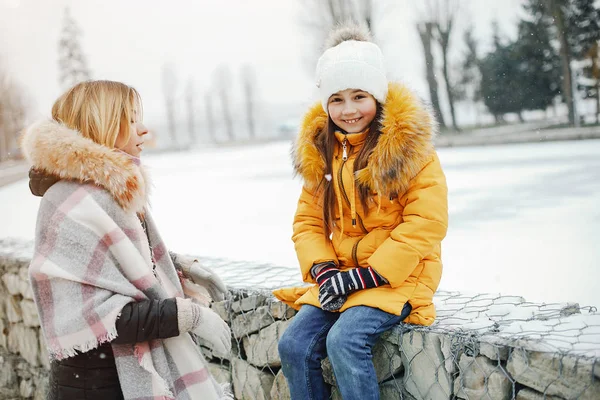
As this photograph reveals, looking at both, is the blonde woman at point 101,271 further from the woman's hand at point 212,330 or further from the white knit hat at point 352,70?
the white knit hat at point 352,70

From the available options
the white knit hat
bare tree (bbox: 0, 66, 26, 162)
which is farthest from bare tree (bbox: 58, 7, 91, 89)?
the white knit hat

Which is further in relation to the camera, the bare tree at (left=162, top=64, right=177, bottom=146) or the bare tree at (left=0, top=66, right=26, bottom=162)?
the bare tree at (left=162, top=64, right=177, bottom=146)

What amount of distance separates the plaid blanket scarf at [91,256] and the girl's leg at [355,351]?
1.63ft

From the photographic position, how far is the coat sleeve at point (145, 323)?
1441 mm

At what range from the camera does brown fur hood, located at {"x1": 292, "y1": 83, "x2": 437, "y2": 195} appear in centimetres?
183

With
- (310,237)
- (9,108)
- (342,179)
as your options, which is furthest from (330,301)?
(9,108)

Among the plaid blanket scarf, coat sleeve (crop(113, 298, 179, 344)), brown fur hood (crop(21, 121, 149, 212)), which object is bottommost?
coat sleeve (crop(113, 298, 179, 344))

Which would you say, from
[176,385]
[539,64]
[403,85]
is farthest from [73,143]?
[539,64]

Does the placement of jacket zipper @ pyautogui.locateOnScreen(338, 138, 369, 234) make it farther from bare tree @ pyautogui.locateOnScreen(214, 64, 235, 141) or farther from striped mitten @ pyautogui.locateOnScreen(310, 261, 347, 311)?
bare tree @ pyautogui.locateOnScreen(214, 64, 235, 141)

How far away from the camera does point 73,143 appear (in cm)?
149

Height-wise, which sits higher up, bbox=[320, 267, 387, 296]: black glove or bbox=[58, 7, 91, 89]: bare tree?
bbox=[58, 7, 91, 89]: bare tree

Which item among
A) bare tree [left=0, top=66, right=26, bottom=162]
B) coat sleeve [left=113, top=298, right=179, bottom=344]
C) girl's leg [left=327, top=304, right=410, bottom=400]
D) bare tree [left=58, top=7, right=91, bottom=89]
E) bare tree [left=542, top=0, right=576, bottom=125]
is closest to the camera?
coat sleeve [left=113, top=298, right=179, bottom=344]

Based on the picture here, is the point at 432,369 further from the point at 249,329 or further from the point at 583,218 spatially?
the point at 583,218

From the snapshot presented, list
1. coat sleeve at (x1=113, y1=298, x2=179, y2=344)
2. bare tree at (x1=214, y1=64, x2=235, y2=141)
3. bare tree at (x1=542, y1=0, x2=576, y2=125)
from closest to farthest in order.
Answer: coat sleeve at (x1=113, y1=298, x2=179, y2=344) < bare tree at (x1=542, y1=0, x2=576, y2=125) < bare tree at (x1=214, y1=64, x2=235, y2=141)
